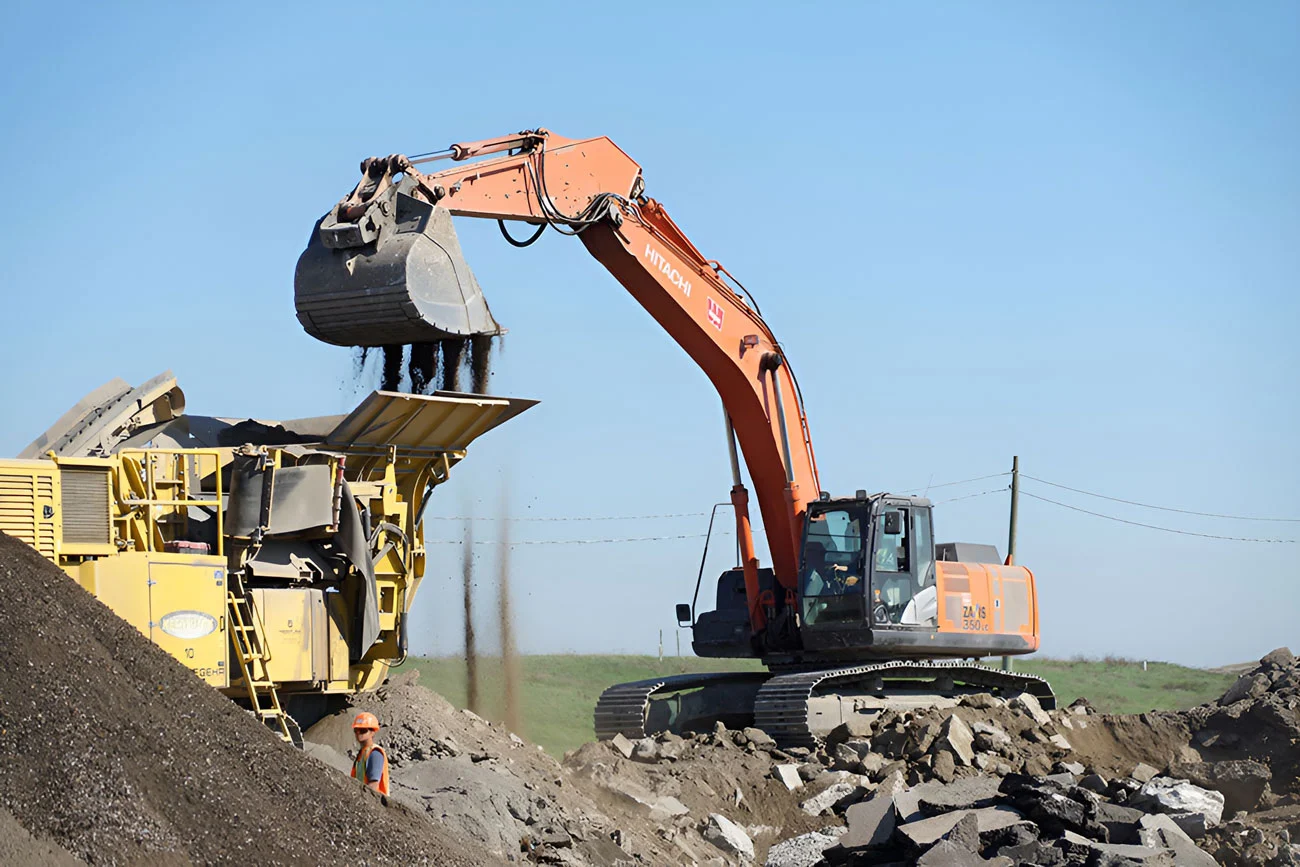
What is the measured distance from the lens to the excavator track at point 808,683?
50.4 feet

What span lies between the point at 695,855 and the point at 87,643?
5641mm

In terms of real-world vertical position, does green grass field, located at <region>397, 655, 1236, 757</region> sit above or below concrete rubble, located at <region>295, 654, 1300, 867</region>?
below

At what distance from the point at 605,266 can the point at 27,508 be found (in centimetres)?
703

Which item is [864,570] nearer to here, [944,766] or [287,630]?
[944,766]

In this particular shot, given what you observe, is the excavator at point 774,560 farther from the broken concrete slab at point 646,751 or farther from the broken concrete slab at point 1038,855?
the broken concrete slab at point 1038,855

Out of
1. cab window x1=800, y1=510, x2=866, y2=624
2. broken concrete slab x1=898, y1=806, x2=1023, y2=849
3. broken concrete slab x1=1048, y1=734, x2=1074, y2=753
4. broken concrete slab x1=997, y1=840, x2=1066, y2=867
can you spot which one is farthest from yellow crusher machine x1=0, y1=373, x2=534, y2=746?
broken concrete slab x1=1048, y1=734, x2=1074, y2=753

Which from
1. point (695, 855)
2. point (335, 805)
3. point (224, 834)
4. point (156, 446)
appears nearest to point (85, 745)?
point (224, 834)

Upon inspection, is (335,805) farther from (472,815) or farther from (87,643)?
(472,815)

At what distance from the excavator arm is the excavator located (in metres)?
0.02

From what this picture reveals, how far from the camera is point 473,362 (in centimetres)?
1316

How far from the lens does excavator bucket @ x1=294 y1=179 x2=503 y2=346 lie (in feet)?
40.1

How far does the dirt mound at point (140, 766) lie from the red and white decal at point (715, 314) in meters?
8.28

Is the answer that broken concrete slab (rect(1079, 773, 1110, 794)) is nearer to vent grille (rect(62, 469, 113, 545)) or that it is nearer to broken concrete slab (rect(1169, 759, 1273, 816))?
broken concrete slab (rect(1169, 759, 1273, 816))

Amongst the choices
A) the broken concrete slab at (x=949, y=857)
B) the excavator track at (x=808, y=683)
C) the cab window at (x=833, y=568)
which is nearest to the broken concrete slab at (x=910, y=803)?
the broken concrete slab at (x=949, y=857)
